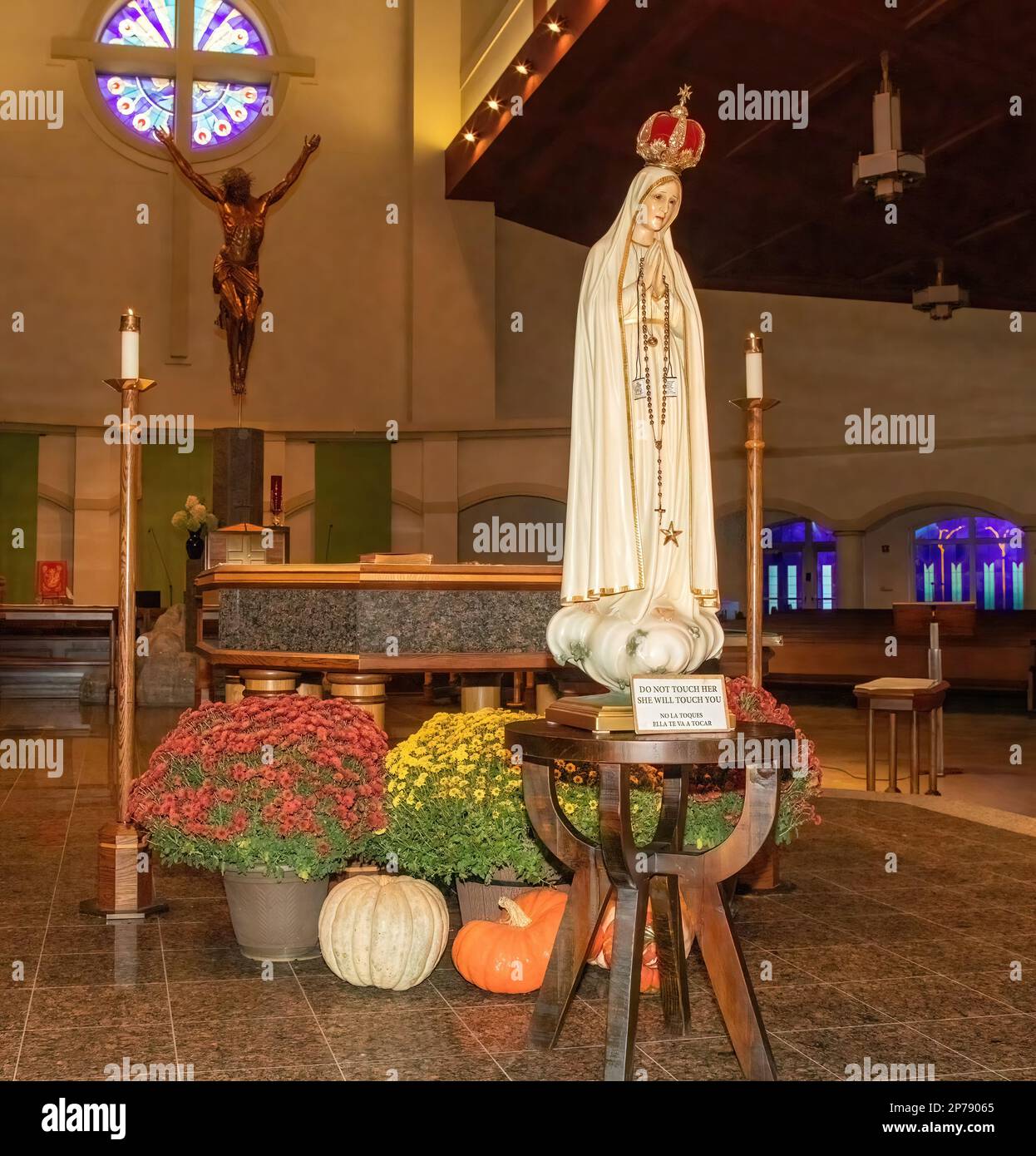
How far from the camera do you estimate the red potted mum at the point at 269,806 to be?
11.6 ft

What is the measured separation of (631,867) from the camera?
105 inches

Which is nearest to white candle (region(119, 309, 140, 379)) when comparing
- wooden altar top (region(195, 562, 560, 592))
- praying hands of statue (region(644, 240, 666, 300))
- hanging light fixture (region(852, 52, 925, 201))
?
wooden altar top (region(195, 562, 560, 592))

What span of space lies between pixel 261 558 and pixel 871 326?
445 inches

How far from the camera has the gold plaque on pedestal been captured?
2.68 m

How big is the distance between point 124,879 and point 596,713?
2166 millimetres

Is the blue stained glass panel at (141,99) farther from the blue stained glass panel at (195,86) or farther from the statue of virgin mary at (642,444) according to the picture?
the statue of virgin mary at (642,444)

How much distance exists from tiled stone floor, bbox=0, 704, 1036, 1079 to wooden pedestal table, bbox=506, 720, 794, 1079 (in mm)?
182

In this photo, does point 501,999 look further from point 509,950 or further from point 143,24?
point 143,24

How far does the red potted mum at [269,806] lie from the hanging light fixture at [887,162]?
639 cm

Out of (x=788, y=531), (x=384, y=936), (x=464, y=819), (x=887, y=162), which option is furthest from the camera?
(x=788, y=531)

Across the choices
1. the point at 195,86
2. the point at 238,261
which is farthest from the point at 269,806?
the point at 195,86

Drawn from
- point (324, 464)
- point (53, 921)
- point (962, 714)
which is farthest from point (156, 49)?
point (53, 921)

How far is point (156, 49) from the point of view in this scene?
15875 millimetres
